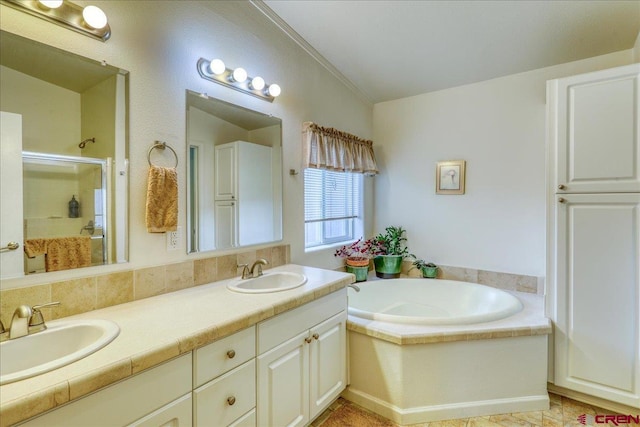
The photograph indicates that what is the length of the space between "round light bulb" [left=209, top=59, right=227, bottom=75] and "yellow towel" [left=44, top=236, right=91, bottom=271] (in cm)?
112

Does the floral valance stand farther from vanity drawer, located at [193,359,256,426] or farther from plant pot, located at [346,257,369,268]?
vanity drawer, located at [193,359,256,426]

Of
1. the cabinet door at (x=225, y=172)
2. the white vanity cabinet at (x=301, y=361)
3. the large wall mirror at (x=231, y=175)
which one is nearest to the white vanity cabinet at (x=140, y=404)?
the white vanity cabinet at (x=301, y=361)

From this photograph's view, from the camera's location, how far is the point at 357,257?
3.15 meters

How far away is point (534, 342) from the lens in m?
1.96

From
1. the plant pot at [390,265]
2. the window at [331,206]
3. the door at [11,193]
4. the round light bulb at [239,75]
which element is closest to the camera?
the door at [11,193]

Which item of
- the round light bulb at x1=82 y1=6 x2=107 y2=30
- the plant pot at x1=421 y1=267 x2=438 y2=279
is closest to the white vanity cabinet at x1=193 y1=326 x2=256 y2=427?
the round light bulb at x1=82 y1=6 x2=107 y2=30

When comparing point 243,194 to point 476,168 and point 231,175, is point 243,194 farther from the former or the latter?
point 476,168

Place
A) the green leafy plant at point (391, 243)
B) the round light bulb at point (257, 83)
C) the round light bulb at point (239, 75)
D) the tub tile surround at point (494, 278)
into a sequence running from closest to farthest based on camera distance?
the round light bulb at point (239, 75) < the round light bulb at point (257, 83) < the tub tile surround at point (494, 278) < the green leafy plant at point (391, 243)

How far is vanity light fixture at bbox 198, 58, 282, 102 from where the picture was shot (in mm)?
1821

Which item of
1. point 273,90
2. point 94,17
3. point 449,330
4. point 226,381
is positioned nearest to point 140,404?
point 226,381

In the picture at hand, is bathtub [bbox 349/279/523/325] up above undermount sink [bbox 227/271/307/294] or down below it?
below

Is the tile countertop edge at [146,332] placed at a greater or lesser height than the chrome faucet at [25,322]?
lesser

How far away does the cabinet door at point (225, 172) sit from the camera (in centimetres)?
194

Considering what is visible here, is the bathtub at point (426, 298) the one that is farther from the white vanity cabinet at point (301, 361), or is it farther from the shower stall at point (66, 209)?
the shower stall at point (66, 209)
